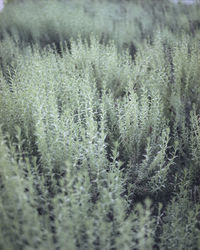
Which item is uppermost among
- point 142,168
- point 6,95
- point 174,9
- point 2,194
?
point 174,9

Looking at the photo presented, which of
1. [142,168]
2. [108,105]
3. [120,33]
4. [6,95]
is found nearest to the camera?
[142,168]

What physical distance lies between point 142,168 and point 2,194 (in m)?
1.19

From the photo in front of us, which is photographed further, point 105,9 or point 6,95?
point 105,9

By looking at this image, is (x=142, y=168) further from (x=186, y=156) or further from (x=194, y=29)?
(x=194, y=29)

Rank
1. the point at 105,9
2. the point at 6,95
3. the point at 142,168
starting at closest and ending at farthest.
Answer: the point at 142,168 < the point at 6,95 < the point at 105,9

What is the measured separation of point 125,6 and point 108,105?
523cm

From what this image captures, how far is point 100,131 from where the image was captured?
2656 mm

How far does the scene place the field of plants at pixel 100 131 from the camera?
1420mm

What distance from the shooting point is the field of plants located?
1.42 meters

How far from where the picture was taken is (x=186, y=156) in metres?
2.47

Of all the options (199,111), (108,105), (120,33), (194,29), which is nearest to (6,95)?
(108,105)

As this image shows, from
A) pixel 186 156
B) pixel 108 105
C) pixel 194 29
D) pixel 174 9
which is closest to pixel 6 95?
pixel 108 105

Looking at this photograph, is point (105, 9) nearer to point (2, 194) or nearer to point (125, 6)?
point (125, 6)

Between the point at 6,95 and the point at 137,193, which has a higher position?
the point at 6,95
